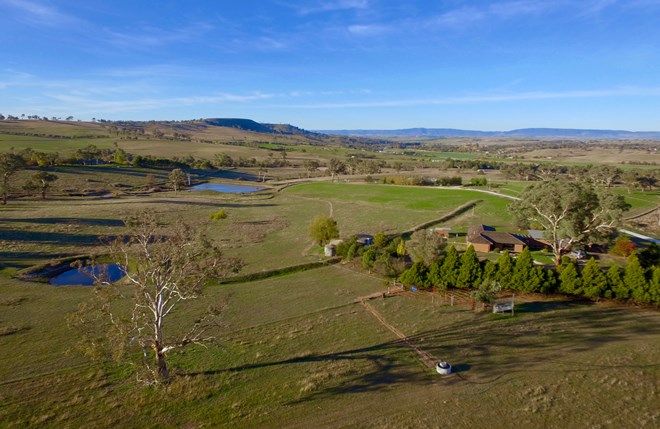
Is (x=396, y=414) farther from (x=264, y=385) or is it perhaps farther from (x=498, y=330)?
(x=498, y=330)

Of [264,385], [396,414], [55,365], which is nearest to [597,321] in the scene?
[396,414]

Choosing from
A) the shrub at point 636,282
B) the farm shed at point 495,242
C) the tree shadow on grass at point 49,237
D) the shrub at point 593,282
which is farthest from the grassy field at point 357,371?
the tree shadow on grass at point 49,237

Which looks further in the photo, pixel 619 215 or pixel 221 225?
pixel 221 225

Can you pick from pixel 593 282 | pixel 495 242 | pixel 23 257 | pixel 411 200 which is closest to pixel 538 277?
pixel 593 282

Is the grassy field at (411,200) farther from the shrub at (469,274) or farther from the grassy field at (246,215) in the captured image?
the shrub at (469,274)

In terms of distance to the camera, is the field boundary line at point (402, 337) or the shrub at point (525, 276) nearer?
the field boundary line at point (402, 337)

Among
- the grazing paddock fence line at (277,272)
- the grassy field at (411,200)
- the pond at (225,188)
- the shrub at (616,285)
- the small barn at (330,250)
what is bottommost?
the pond at (225,188)

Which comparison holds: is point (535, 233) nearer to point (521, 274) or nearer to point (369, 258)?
point (521, 274)
